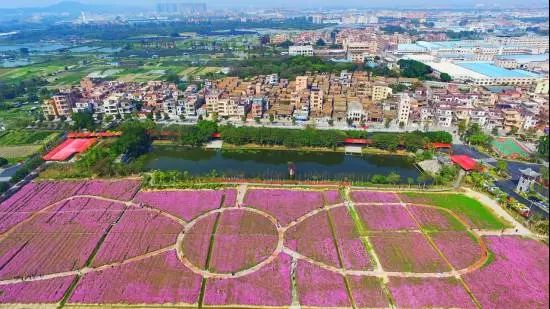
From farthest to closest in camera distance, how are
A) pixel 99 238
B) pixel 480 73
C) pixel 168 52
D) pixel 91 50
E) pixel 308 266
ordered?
pixel 91 50, pixel 168 52, pixel 480 73, pixel 99 238, pixel 308 266

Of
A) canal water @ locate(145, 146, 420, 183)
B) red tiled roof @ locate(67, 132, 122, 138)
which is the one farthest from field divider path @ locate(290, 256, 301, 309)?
red tiled roof @ locate(67, 132, 122, 138)

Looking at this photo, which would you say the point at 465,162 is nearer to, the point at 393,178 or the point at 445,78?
the point at 393,178

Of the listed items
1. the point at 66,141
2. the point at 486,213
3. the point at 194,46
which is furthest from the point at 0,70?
the point at 486,213

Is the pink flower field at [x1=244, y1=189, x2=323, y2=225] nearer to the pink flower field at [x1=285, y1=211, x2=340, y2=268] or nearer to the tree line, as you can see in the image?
the pink flower field at [x1=285, y1=211, x2=340, y2=268]

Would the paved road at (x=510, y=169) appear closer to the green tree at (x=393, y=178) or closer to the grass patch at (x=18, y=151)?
the green tree at (x=393, y=178)

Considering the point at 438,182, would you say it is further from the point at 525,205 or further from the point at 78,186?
the point at 78,186

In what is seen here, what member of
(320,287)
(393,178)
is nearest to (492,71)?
(393,178)

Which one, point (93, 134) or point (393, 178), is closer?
point (393, 178)

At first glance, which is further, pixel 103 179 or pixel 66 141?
pixel 66 141
